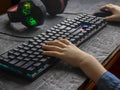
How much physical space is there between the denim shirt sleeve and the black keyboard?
139 mm

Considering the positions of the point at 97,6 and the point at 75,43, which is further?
the point at 97,6

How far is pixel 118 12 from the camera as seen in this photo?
1074 millimetres

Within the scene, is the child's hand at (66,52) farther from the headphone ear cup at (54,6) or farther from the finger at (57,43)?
the headphone ear cup at (54,6)

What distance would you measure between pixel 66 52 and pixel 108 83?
151 mm

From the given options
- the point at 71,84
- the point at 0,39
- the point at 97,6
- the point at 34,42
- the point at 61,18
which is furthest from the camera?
the point at 97,6

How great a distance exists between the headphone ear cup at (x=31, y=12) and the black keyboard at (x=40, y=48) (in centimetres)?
9

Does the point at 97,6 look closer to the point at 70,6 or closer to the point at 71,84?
the point at 70,6

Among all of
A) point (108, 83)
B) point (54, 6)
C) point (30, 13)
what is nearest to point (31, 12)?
point (30, 13)

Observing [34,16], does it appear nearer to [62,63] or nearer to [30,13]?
[30,13]

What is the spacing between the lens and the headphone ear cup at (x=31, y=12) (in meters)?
0.94

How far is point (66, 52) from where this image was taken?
29.0 inches

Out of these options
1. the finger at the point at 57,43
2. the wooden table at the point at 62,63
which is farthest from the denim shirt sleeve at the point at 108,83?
the finger at the point at 57,43

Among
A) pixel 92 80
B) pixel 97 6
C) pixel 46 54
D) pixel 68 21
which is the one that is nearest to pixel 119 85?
pixel 92 80

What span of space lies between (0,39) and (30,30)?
0.41ft
